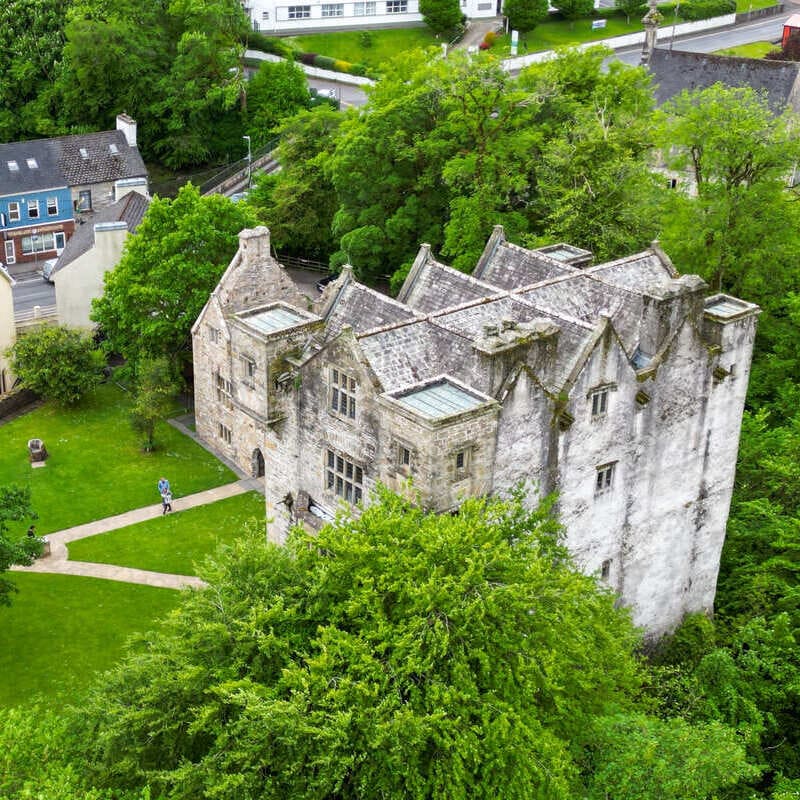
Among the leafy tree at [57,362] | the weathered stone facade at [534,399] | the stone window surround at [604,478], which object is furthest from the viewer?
the leafy tree at [57,362]

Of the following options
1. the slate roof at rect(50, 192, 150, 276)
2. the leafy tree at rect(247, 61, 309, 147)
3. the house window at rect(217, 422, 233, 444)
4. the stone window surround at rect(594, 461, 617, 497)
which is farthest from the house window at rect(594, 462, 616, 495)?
the leafy tree at rect(247, 61, 309, 147)

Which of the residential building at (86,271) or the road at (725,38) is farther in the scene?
the road at (725,38)

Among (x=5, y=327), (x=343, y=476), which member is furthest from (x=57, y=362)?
(x=343, y=476)

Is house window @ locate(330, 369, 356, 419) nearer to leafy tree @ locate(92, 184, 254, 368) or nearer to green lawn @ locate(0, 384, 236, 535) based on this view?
green lawn @ locate(0, 384, 236, 535)

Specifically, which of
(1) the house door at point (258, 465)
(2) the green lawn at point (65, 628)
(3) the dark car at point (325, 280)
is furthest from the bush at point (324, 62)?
(2) the green lawn at point (65, 628)

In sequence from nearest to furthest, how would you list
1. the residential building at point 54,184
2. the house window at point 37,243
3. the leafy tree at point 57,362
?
the leafy tree at point 57,362
the residential building at point 54,184
the house window at point 37,243

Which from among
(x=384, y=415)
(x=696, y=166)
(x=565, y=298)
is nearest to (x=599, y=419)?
(x=565, y=298)

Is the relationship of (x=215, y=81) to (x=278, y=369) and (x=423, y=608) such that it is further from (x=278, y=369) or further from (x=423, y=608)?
(x=423, y=608)

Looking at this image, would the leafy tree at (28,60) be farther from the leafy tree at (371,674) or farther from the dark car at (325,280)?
the leafy tree at (371,674)
